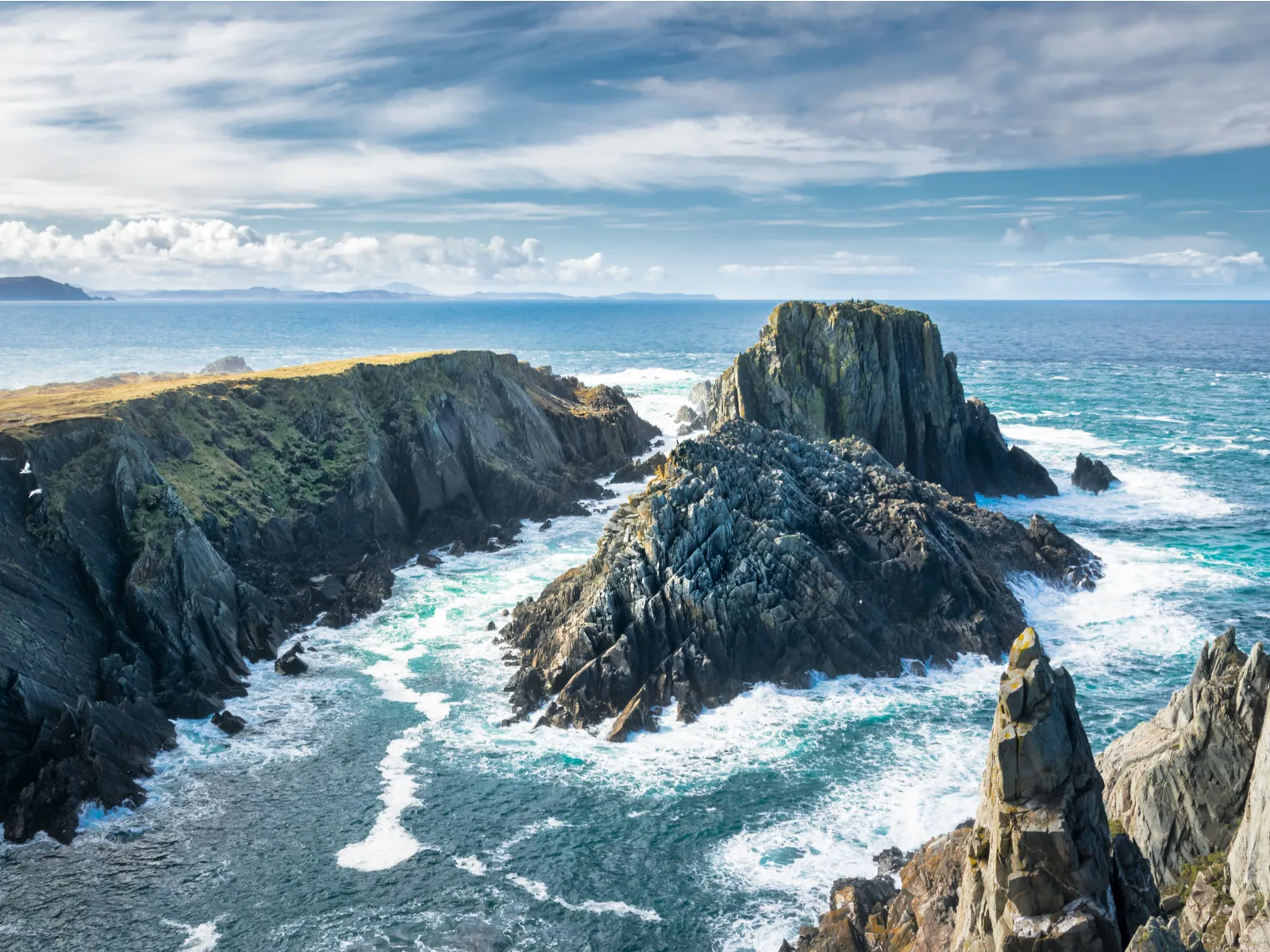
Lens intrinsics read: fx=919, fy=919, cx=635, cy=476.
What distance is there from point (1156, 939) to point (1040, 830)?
288 cm

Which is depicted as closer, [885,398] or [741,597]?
[741,597]

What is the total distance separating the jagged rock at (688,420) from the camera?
115 m

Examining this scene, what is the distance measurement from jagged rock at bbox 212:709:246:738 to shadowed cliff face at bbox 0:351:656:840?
169cm

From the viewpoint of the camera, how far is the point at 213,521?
206ft

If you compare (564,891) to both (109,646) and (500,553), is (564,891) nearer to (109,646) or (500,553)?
(109,646)

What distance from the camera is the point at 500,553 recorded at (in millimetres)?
73000

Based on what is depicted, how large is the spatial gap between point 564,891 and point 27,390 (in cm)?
8042

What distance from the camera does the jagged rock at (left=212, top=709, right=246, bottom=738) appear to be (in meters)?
45.6

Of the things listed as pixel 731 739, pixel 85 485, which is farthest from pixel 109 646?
pixel 731 739

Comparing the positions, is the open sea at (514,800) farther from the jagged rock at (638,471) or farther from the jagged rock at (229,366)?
the jagged rock at (229,366)

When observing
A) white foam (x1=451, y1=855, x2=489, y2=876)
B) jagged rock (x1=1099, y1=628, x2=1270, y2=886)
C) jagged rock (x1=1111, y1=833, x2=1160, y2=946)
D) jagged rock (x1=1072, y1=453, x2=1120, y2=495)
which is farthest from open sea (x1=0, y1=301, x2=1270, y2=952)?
jagged rock (x1=1072, y1=453, x2=1120, y2=495)

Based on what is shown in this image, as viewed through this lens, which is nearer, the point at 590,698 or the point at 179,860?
the point at 179,860

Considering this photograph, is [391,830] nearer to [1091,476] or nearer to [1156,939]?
[1156,939]

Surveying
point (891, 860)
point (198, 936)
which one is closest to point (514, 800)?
point (198, 936)
